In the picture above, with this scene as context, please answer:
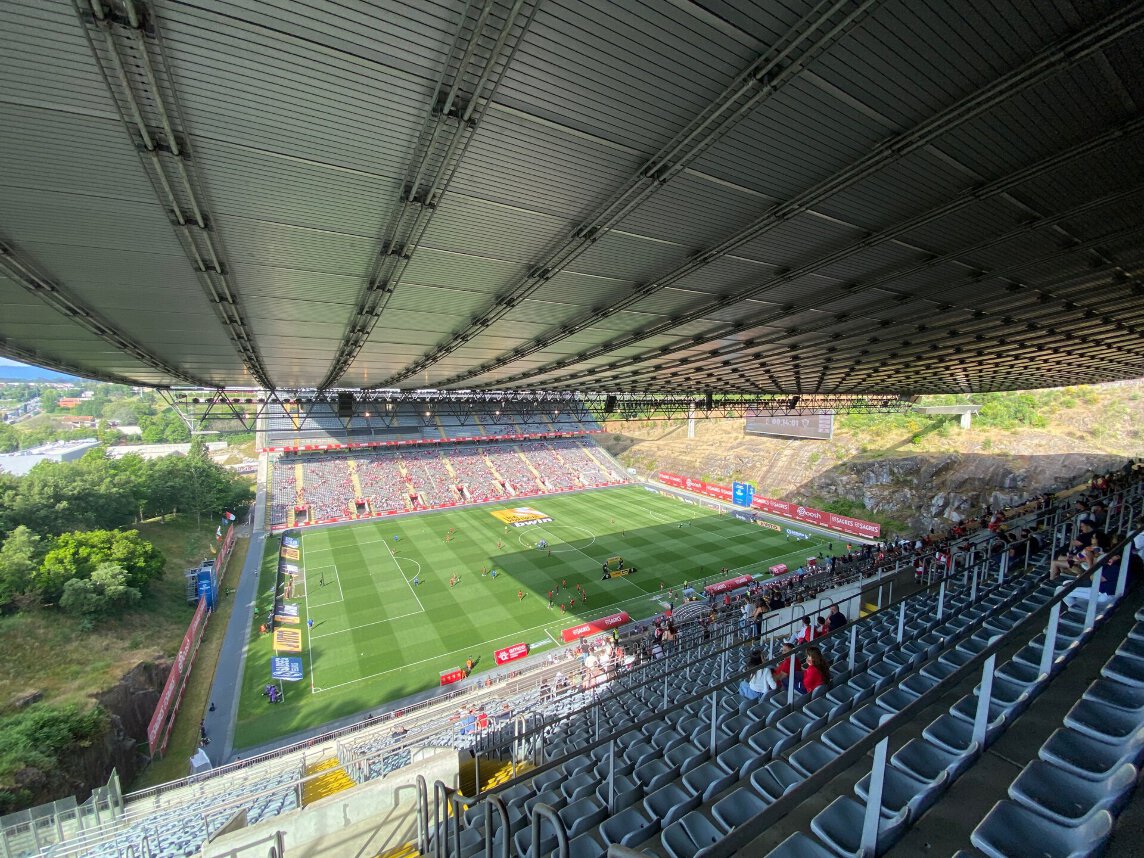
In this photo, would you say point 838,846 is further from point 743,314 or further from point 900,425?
point 900,425

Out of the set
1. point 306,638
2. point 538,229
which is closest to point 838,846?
point 538,229

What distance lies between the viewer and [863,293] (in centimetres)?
971

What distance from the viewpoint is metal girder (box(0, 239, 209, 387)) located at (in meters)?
7.19

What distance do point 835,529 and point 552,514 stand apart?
71.1ft

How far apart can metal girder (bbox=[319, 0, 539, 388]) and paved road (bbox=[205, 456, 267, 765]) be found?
16.6 meters

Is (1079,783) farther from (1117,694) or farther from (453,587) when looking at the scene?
(453,587)

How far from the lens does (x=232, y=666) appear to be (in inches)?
786

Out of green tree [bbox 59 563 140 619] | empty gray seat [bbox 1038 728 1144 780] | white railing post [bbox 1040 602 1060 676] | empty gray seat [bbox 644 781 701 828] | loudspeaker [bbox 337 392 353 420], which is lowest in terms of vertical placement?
green tree [bbox 59 563 140 619]

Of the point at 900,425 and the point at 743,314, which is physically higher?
the point at 743,314

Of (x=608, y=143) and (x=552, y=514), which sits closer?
(x=608, y=143)

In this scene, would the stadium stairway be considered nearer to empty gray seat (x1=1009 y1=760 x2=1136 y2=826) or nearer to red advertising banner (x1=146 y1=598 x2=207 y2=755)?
empty gray seat (x1=1009 y1=760 x2=1136 y2=826)

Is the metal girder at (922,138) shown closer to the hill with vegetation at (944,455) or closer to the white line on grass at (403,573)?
the white line on grass at (403,573)

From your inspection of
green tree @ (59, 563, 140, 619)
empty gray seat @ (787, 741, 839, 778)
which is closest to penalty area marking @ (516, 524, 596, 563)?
green tree @ (59, 563, 140, 619)

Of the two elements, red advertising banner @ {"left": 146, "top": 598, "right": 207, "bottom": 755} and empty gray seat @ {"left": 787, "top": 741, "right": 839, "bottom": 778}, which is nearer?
empty gray seat @ {"left": 787, "top": 741, "right": 839, "bottom": 778}
